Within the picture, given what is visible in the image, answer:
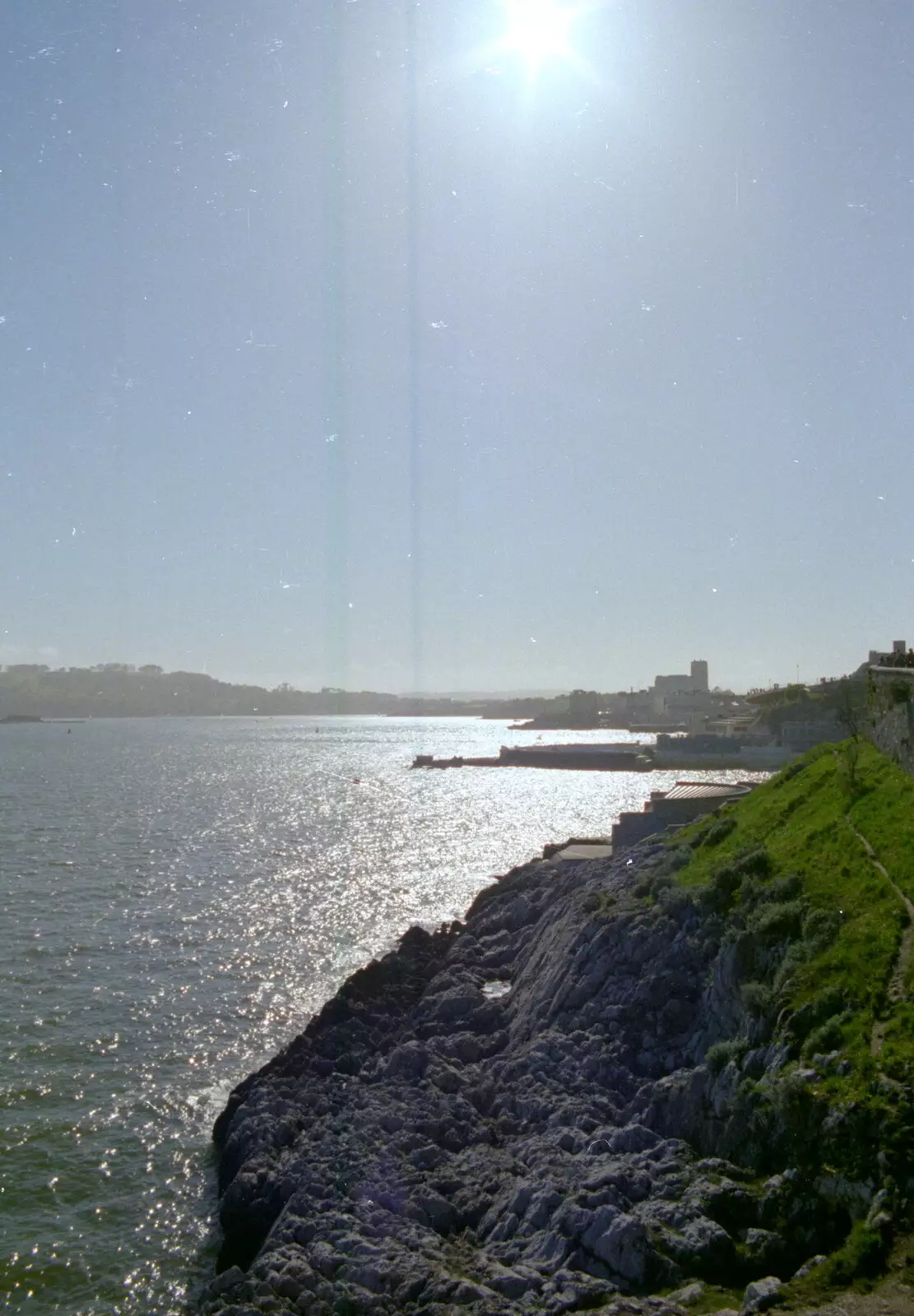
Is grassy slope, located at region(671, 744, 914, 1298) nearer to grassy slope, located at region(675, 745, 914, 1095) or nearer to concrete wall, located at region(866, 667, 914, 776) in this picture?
grassy slope, located at region(675, 745, 914, 1095)

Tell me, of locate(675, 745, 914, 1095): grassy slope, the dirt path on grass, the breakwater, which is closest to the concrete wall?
locate(675, 745, 914, 1095): grassy slope

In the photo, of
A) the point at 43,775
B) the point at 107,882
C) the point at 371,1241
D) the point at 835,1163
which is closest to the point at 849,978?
the point at 835,1163

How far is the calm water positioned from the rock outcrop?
151cm

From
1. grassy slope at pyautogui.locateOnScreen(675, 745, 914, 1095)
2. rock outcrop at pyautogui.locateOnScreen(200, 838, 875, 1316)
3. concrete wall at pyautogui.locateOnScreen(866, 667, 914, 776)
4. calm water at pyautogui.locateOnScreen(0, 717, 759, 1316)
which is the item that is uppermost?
concrete wall at pyautogui.locateOnScreen(866, 667, 914, 776)

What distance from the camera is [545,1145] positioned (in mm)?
12172

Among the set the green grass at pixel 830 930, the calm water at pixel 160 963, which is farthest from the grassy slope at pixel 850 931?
the calm water at pixel 160 963

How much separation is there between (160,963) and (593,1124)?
18.1m

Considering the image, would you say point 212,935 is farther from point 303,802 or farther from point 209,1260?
point 303,802

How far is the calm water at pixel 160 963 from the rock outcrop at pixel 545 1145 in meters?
1.51

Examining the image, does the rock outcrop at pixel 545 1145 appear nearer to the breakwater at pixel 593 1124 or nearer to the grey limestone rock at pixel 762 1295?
the breakwater at pixel 593 1124

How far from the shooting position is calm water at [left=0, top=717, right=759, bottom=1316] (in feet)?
46.1

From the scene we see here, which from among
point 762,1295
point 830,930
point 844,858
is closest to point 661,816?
point 844,858

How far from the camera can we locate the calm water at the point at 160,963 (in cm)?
1404

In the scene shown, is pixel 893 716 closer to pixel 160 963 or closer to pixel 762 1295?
pixel 762 1295
